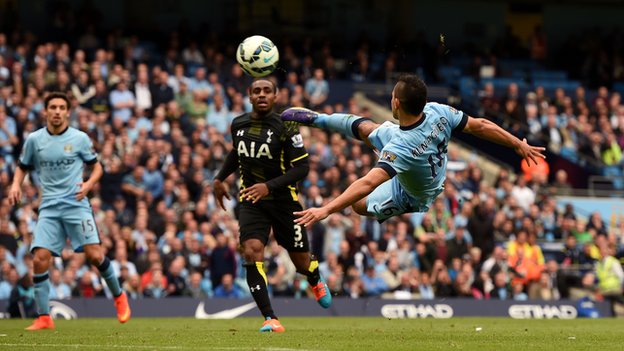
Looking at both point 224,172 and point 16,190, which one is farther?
point 16,190

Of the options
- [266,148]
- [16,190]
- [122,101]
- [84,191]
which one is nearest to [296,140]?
[266,148]

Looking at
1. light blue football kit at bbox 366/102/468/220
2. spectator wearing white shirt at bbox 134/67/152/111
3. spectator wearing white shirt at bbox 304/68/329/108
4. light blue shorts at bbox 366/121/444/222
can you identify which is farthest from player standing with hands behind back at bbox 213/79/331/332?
spectator wearing white shirt at bbox 304/68/329/108

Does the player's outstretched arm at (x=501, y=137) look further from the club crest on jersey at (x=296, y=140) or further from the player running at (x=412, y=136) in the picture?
the club crest on jersey at (x=296, y=140)

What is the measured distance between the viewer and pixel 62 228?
584 inches

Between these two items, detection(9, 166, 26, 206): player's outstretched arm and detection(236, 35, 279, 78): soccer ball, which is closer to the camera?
detection(236, 35, 279, 78): soccer ball

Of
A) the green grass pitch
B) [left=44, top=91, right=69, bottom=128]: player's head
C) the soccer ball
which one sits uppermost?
the soccer ball

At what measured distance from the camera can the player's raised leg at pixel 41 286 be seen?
47.6ft

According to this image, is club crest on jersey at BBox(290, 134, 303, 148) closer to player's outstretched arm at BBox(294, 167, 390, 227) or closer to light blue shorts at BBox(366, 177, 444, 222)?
light blue shorts at BBox(366, 177, 444, 222)

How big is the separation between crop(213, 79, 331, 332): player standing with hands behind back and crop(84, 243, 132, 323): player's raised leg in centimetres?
176

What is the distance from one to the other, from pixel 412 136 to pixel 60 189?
4855 millimetres

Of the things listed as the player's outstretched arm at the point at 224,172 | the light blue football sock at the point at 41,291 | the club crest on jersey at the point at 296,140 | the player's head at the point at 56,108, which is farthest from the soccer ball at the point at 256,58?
the light blue football sock at the point at 41,291

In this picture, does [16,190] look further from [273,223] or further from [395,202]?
[395,202]

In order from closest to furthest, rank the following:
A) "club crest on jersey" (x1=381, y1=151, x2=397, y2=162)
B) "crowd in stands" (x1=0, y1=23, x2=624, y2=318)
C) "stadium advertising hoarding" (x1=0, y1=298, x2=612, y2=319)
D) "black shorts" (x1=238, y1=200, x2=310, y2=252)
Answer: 1. "club crest on jersey" (x1=381, y1=151, x2=397, y2=162)
2. "black shorts" (x1=238, y1=200, x2=310, y2=252)
3. "stadium advertising hoarding" (x1=0, y1=298, x2=612, y2=319)
4. "crowd in stands" (x1=0, y1=23, x2=624, y2=318)

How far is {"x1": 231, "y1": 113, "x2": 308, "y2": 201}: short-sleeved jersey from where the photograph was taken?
13930 millimetres
